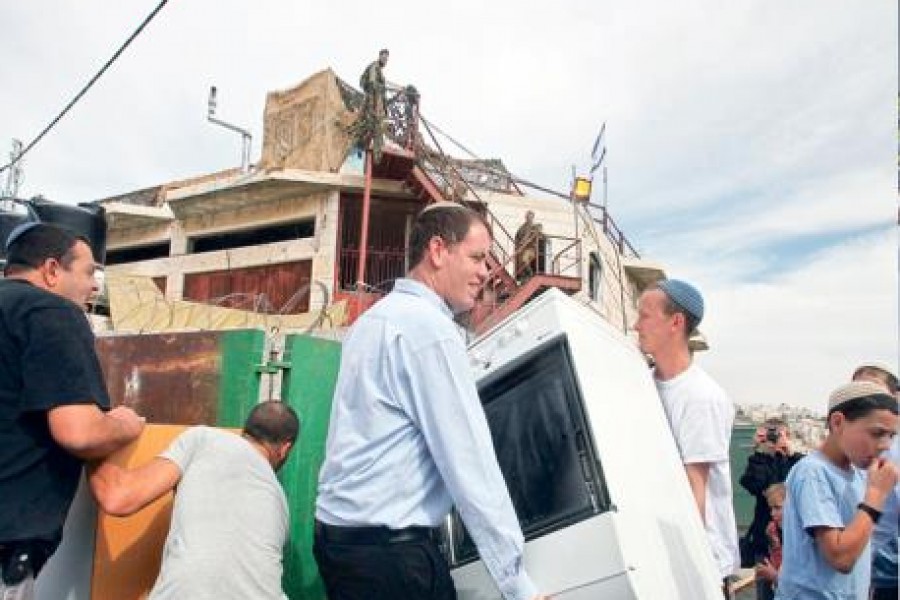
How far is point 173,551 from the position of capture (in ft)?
7.93

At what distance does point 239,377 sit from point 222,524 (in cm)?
76

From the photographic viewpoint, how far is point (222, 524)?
245 cm

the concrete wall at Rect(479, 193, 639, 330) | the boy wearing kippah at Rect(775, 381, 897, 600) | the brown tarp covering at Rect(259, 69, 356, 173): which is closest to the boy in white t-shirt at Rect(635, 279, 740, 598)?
the boy wearing kippah at Rect(775, 381, 897, 600)

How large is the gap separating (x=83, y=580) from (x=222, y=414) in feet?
2.57

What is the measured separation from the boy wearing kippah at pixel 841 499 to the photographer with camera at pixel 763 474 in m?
3.72

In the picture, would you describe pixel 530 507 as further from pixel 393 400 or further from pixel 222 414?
pixel 222 414

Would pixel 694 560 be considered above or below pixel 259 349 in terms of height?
below

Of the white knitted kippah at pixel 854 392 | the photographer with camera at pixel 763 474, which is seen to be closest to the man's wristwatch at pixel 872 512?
the white knitted kippah at pixel 854 392

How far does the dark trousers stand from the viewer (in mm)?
1924

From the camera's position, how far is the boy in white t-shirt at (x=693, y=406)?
8.94ft

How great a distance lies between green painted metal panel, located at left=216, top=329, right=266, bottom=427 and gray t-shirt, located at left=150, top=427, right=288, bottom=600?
40 centimetres

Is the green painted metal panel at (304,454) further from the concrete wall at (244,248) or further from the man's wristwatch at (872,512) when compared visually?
the concrete wall at (244,248)

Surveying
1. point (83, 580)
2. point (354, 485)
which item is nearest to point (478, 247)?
point (354, 485)

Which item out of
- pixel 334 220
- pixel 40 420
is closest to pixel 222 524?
pixel 40 420
